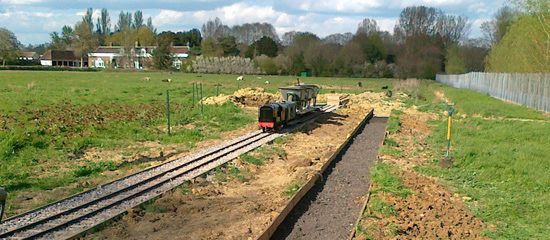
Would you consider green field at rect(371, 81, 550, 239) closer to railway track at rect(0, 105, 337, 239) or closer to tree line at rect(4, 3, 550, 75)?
railway track at rect(0, 105, 337, 239)

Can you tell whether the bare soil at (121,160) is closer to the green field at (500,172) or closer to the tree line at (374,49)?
the green field at (500,172)

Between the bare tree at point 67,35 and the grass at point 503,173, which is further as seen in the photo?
the bare tree at point 67,35

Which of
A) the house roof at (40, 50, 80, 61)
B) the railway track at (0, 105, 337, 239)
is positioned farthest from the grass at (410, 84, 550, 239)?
the house roof at (40, 50, 80, 61)

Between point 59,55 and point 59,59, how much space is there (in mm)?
1288

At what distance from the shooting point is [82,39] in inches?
5620

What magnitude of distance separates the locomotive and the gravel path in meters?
5.33

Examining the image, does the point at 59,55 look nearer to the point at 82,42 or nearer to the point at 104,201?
the point at 82,42

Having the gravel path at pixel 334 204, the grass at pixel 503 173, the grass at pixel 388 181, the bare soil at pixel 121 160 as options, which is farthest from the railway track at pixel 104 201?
the grass at pixel 503 173

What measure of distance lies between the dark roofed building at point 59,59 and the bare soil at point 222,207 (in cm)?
13291

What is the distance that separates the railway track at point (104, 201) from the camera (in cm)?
948

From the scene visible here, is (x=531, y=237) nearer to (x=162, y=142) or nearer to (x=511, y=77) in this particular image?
(x=162, y=142)

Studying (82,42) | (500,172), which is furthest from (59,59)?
(500,172)

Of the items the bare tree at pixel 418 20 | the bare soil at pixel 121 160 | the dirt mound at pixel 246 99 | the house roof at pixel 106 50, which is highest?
the bare tree at pixel 418 20

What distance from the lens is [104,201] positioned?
11.4m
